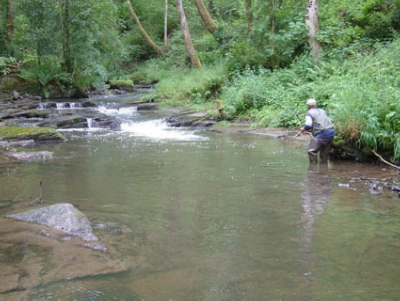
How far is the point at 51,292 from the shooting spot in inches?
158

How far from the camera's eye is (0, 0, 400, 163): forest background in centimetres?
1066

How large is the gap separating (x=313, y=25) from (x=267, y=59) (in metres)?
2.78

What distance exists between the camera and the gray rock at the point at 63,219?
18.0 feet

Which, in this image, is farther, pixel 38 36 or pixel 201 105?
pixel 38 36

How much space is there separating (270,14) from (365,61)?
6.73m

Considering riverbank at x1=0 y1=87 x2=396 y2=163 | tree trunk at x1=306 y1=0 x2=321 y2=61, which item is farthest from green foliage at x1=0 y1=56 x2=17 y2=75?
tree trunk at x1=306 y1=0 x2=321 y2=61

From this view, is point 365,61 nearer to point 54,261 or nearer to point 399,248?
point 399,248

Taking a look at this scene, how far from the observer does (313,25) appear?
1869 centimetres

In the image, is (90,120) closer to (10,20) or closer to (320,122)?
(320,122)

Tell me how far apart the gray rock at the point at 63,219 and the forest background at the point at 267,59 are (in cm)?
671

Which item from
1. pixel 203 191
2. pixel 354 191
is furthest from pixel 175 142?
pixel 354 191

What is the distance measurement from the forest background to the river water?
2.12m

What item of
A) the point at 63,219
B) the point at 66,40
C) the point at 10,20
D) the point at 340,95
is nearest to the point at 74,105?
the point at 66,40

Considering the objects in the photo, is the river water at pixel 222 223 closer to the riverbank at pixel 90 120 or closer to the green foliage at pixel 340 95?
the green foliage at pixel 340 95
